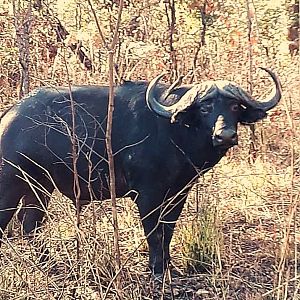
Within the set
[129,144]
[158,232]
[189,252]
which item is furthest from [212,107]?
[189,252]

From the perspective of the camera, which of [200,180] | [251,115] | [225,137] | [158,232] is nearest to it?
[225,137]

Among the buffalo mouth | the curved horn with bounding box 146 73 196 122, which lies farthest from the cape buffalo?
the buffalo mouth

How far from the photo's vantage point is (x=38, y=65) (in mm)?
6941

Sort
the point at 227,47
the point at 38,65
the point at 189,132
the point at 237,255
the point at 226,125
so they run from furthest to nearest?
the point at 227,47 → the point at 38,65 → the point at 237,255 → the point at 189,132 → the point at 226,125

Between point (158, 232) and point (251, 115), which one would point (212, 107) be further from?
point (158, 232)

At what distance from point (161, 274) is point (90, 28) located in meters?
3.59

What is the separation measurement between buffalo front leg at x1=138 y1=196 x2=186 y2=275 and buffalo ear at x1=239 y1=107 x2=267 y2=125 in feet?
1.97

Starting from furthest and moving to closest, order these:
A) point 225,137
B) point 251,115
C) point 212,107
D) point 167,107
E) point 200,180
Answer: point 200,180, point 251,115, point 167,107, point 212,107, point 225,137

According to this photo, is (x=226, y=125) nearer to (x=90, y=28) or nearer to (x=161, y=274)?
(x=161, y=274)

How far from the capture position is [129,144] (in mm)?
4516

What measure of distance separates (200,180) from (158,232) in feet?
3.55

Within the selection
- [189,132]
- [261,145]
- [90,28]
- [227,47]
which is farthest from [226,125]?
[227,47]

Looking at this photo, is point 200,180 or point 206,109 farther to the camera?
point 200,180

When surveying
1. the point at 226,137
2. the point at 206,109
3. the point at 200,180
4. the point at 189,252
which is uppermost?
the point at 206,109
